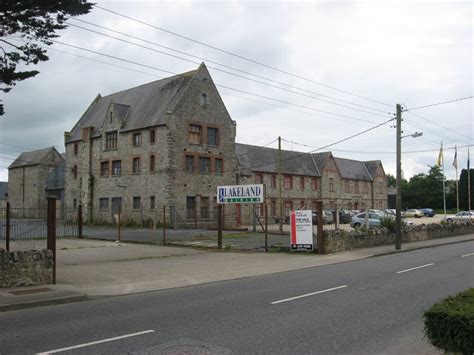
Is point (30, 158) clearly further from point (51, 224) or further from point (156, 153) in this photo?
point (51, 224)

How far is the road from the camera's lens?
660 cm

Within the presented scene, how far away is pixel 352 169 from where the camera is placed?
82.9m

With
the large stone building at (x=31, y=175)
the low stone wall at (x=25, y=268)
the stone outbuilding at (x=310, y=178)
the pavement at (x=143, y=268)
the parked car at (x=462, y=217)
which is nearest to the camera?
the pavement at (x=143, y=268)

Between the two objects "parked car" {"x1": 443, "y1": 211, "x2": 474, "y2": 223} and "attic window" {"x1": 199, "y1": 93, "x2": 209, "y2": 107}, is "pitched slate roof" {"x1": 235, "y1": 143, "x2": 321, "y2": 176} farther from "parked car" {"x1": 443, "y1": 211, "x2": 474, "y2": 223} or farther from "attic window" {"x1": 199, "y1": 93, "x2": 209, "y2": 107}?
"parked car" {"x1": 443, "y1": 211, "x2": 474, "y2": 223}

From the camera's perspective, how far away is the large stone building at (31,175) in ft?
240

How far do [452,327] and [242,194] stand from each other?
1939 cm

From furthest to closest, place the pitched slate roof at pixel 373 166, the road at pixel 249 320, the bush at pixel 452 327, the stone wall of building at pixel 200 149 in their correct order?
the pitched slate roof at pixel 373 166 < the stone wall of building at pixel 200 149 < the road at pixel 249 320 < the bush at pixel 452 327

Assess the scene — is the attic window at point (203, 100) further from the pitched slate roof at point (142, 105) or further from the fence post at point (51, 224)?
the fence post at point (51, 224)

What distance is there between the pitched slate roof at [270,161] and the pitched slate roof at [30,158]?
33864 mm

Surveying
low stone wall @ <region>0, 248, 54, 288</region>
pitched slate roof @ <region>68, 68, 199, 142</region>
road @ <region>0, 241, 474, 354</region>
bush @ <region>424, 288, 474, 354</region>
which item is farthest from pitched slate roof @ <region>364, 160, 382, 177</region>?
bush @ <region>424, 288, 474, 354</region>

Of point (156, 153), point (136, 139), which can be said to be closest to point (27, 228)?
point (156, 153)

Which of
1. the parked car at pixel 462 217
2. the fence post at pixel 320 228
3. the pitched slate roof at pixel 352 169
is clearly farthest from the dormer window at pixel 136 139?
the pitched slate roof at pixel 352 169

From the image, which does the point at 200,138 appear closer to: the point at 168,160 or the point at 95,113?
the point at 168,160

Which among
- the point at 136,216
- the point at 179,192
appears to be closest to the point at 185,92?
the point at 179,192
